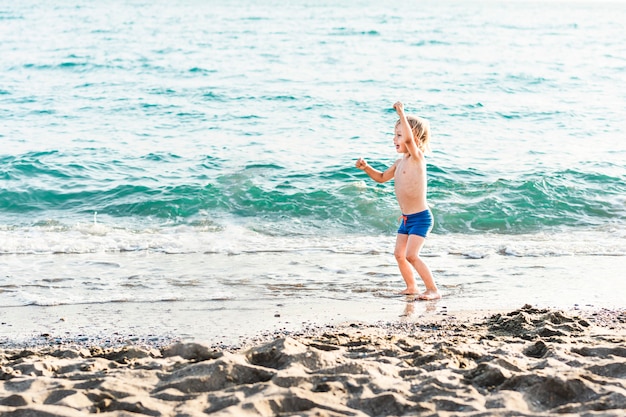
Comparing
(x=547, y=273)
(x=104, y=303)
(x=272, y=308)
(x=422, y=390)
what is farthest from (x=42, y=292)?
(x=547, y=273)

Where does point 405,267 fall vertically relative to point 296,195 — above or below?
above

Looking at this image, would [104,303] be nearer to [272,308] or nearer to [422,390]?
[272,308]

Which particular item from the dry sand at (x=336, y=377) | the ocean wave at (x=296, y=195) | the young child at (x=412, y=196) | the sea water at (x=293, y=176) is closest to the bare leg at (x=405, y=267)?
the young child at (x=412, y=196)

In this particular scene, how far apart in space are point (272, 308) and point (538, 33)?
3179cm

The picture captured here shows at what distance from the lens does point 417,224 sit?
5914 mm

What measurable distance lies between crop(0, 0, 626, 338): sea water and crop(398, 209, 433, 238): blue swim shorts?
50cm

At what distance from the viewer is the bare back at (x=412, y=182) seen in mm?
5832

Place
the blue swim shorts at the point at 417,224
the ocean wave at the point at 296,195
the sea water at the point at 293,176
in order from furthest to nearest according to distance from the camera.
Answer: the ocean wave at the point at 296,195, the sea water at the point at 293,176, the blue swim shorts at the point at 417,224

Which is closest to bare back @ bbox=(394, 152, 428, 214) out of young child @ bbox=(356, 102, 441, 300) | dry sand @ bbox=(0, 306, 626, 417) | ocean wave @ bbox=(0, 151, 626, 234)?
young child @ bbox=(356, 102, 441, 300)

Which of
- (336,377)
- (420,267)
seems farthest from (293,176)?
(336,377)

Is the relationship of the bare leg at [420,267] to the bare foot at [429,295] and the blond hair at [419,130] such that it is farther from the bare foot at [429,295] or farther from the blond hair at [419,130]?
the blond hair at [419,130]

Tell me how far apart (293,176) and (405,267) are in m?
4.93

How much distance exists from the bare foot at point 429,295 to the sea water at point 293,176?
112 millimetres

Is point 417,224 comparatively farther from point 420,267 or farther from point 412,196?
point 420,267
